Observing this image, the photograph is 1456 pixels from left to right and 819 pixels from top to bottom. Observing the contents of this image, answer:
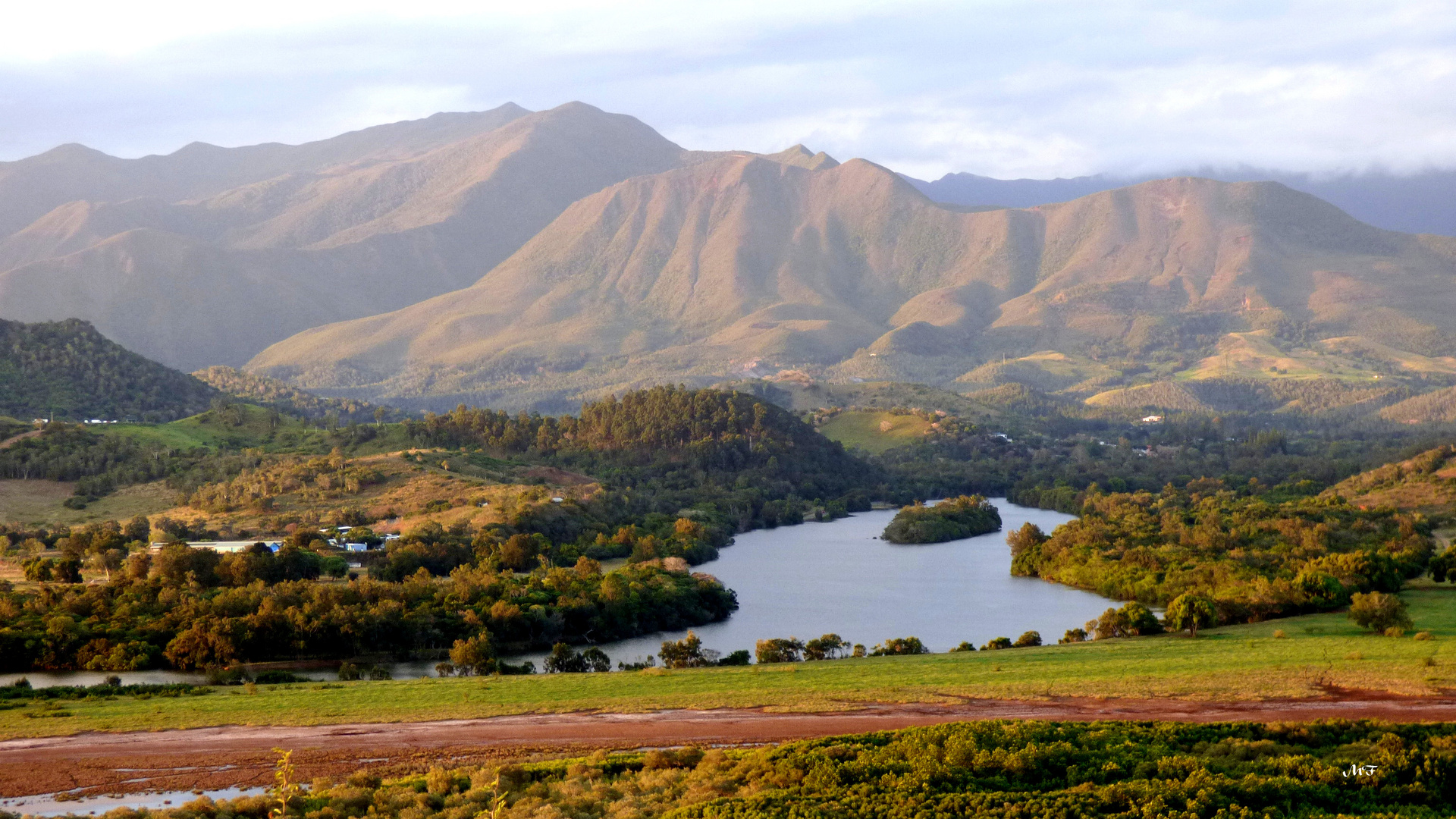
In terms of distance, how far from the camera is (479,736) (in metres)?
41.7

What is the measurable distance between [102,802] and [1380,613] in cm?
4682

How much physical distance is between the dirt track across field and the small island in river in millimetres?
70892

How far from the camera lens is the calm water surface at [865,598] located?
6981cm

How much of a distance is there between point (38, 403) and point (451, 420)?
133 ft

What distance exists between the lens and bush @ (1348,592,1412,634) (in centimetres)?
5731

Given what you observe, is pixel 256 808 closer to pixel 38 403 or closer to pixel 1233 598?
pixel 1233 598

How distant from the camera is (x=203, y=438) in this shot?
13238 centimetres

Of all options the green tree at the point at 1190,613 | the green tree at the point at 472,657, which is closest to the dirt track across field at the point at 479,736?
the green tree at the point at 472,657

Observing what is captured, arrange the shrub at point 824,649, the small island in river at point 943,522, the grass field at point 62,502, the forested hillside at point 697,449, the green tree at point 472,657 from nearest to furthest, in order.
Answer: the green tree at point 472,657
the shrub at point 824,649
the grass field at point 62,502
the small island in river at point 943,522
the forested hillside at point 697,449

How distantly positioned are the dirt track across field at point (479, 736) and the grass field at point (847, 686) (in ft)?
3.82

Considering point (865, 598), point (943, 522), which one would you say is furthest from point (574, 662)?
point (943, 522)

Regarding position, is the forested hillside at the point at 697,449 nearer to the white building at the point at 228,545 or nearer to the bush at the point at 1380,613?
the white building at the point at 228,545

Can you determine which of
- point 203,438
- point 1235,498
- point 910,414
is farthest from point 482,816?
point 910,414

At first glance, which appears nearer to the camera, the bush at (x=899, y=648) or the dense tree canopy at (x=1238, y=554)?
the bush at (x=899, y=648)
